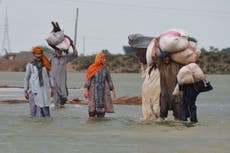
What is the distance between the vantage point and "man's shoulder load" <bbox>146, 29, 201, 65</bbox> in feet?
52.2

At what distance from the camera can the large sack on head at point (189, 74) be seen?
15570 millimetres

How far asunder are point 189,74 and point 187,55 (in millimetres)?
482

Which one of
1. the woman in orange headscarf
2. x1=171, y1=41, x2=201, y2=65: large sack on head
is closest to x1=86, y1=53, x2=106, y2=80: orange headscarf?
the woman in orange headscarf

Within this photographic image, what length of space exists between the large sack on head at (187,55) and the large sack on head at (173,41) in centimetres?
8

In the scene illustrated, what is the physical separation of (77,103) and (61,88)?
2.47 m

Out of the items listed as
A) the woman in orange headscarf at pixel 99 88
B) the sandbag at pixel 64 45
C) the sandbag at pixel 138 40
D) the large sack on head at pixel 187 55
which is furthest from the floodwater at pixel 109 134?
the sandbag at pixel 64 45

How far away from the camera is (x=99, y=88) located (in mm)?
17422

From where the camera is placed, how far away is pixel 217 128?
15.6 meters

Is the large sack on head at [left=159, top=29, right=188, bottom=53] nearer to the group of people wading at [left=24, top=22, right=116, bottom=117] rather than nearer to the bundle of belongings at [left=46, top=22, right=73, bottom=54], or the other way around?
the group of people wading at [left=24, top=22, right=116, bottom=117]

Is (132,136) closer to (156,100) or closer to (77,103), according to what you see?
(156,100)

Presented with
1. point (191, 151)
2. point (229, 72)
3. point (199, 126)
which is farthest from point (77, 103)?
point (229, 72)

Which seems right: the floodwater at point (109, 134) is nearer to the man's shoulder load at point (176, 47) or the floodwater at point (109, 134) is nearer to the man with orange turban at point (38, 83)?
the man with orange turban at point (38, 83)

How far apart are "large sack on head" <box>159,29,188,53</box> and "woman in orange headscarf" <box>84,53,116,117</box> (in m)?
1.79

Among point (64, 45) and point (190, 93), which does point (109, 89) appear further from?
point (64, 45)
